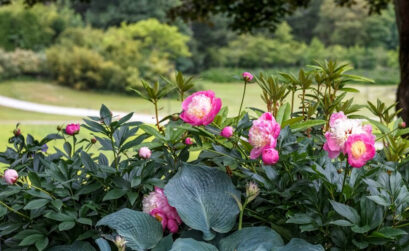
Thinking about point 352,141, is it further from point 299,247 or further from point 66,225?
point 66,225

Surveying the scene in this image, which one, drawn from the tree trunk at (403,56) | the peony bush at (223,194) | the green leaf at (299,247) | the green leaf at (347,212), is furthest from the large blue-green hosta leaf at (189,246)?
the tree trunk at (403,56)

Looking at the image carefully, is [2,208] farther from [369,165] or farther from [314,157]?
[369,165]

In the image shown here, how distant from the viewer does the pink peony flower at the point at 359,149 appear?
0.74 meters

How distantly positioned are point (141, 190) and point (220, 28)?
22.3m

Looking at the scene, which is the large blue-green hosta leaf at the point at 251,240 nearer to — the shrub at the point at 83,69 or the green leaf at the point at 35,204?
the green leaf at the point at 35,204

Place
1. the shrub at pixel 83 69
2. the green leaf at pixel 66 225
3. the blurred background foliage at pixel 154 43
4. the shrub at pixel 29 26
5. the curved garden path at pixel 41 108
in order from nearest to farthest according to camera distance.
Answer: the green leaf at pixel 66 225 < the curved garden path at pixel 41 108 < the shrub at pixel 83 69 < the blurred background foliage at pixel 154 43 < the shrub at pixel 29 26

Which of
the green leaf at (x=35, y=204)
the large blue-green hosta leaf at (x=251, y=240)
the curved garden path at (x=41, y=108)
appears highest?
the large blue-green hosta leaf at (x=251, y=240)

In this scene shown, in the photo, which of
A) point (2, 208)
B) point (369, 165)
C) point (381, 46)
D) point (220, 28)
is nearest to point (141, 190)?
point (2, 208)

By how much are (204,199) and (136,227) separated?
128mm

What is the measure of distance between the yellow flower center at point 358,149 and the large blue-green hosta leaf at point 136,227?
35 cm

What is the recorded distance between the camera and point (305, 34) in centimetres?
2539

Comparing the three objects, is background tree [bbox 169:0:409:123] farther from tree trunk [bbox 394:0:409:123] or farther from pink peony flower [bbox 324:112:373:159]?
pink peony flower [bbox 324:112:373:159]

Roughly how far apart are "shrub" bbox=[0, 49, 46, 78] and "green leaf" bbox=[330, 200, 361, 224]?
61.8ft

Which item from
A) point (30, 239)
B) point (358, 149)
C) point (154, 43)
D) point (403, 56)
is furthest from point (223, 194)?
point (154, 43)
